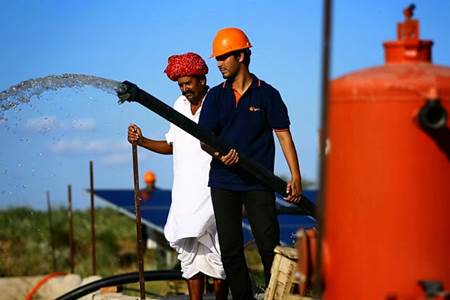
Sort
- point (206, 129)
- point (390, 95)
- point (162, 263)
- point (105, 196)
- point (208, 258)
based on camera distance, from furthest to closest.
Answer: point (105, 196)
point (162, 263)
point (208, 258)
point (206, 129)
point (390, 95)

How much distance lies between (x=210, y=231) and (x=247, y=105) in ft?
3.49

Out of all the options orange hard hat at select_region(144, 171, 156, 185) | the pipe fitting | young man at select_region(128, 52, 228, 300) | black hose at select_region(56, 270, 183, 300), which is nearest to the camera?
the pipe fitting

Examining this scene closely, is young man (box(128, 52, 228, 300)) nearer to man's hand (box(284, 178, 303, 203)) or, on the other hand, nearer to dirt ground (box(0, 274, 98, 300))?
man's hand (box(284, 178, 303, 203))

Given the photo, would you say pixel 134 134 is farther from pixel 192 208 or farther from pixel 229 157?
pixel 229 157

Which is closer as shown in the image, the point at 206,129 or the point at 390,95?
the point at 390,95

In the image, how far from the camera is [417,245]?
4.75m

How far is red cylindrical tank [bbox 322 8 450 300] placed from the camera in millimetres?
4711

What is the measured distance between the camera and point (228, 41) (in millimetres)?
7598

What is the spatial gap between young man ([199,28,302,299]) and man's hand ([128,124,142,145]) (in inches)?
29.9

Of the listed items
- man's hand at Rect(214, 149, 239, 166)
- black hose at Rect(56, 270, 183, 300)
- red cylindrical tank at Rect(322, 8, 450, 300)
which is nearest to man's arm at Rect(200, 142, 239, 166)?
man's hand at Rect(214, 149, 239, 166)

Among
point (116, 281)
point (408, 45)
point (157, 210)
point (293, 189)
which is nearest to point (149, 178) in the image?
point (157, 210)

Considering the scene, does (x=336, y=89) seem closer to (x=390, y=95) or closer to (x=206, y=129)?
(x=390, y=95)

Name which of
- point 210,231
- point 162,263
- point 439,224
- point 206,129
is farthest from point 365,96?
point 162,263

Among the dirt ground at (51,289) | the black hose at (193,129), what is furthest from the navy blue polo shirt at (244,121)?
the dirt ground at (51,289)
